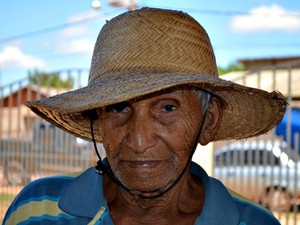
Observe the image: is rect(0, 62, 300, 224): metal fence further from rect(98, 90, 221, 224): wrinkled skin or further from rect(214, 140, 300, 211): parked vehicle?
rect(98, 90, 221, 224): wrinkled skin

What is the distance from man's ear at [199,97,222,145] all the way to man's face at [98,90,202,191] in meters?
0.15

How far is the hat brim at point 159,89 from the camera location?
2.20 meters

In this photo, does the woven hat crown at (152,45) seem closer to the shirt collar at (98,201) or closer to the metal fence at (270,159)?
the shirt collar at (98,201)

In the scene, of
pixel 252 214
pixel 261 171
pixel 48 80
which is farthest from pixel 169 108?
pixel 48 80

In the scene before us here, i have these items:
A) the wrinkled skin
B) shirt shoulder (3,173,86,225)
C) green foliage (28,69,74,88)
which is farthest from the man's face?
green foliage (28,69,74,88)

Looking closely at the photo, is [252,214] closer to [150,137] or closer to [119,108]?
[150,137]

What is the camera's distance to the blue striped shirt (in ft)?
8.00

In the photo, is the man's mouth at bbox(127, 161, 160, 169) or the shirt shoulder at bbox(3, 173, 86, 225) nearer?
the man's mouth at bbox(127, 161, 160, 169)

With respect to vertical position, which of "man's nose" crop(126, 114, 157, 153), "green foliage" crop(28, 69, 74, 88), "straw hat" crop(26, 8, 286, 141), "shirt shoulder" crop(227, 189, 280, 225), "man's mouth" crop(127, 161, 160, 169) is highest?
"green foliage" crop(28, 69, 74, 88)

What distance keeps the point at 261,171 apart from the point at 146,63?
5451mm

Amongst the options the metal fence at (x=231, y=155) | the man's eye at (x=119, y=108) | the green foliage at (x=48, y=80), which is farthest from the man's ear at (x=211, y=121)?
the green foliage at (x=48, y=80)

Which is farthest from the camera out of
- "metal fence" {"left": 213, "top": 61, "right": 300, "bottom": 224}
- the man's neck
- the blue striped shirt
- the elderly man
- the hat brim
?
"metal fence" {"left": 213, "top": 61, "right": 300, "bottom": 224}

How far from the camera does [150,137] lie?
7.58 feet

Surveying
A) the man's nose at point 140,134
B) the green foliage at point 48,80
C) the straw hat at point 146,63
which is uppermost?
the green foliage at point 48,80
